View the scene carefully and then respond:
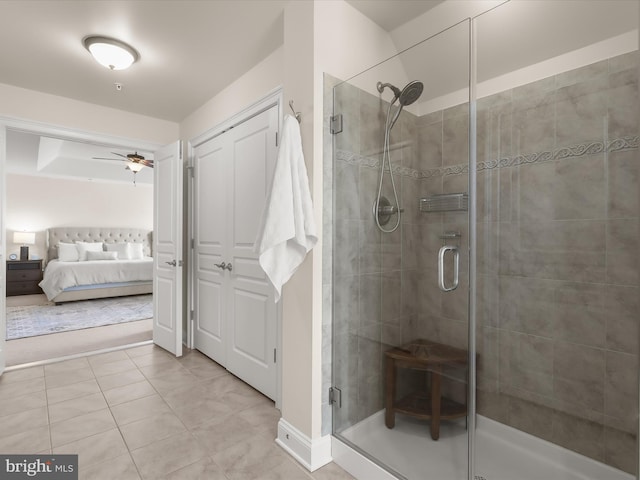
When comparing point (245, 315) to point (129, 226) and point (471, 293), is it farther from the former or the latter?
point (129, 226)

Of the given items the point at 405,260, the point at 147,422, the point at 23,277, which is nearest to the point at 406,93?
the point at 405,260

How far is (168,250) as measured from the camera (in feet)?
11.2

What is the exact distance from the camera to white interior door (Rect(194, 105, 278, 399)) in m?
2.48

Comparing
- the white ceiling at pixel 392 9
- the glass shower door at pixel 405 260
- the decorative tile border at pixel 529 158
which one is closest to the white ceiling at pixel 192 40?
the white ceiling at pixel 392 9

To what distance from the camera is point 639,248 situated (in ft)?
3.89

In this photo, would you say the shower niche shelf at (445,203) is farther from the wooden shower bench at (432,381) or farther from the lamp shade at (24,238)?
the lamp shade at (24,238)

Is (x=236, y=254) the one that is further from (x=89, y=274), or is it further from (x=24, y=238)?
(x=24, y=238)

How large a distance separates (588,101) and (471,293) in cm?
87

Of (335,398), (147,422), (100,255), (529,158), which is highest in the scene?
(529,158)

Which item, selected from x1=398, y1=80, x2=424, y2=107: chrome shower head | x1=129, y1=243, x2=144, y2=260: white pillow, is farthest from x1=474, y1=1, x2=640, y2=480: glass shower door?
x1=129, y1=243, x2=144, y2=260: white pillow

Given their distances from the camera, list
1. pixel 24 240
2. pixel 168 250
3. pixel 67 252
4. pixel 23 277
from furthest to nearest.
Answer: pixel 67 252 < pixel 24 240 < pixel 23 277 < pixel 168 250

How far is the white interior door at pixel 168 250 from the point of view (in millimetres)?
3234

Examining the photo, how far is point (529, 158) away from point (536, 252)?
0.42 m

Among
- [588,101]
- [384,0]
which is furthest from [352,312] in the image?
[384,0]
